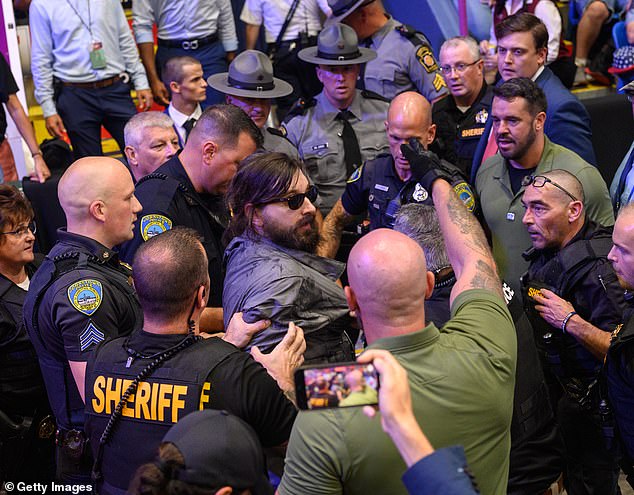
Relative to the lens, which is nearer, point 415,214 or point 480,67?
point 415,214

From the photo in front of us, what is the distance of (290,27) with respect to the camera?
688 cm

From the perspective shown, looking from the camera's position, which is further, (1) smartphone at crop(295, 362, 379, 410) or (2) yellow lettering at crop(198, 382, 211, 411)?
(2) yellow lettering at crop(198, 382, 211, 411)

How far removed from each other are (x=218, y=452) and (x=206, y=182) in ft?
7.55

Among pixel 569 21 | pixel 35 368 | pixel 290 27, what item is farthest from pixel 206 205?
pixel 569 21

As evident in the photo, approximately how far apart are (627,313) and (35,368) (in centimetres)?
242

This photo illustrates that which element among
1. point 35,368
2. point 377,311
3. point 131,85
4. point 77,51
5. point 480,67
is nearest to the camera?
point 377,311

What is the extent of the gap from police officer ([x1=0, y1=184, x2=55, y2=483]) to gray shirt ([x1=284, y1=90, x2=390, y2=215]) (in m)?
2.10

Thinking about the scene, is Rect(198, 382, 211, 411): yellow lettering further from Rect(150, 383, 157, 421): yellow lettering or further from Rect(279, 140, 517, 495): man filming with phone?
Rect(279, 140, 517, 495): man filming with phone

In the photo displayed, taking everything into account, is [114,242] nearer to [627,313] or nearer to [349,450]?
[349,450]

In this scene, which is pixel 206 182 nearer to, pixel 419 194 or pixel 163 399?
pixel 419 194

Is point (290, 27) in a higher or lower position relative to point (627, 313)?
lower

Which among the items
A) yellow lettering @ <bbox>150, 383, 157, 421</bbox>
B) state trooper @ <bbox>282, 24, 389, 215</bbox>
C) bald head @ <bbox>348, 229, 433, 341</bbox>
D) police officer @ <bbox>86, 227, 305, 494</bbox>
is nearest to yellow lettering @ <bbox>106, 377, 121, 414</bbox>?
police officer @ <bbox>86, 227, 305, 494</bbox>

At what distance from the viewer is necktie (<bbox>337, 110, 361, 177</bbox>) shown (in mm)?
5297

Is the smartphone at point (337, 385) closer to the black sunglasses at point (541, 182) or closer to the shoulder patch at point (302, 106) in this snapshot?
the black sunglasses at point (541, 182)
